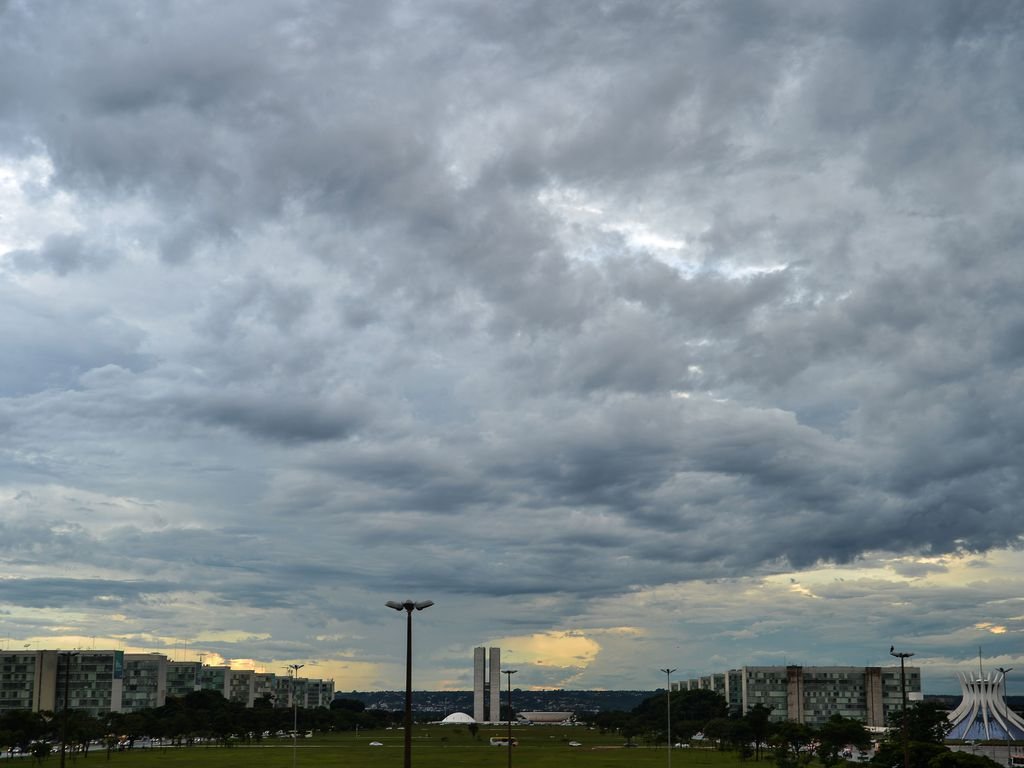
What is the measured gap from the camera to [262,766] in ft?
402

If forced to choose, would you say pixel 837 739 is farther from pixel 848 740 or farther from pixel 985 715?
pixel 985 715

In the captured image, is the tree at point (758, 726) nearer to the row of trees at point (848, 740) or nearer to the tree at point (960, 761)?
the row of trees at point (848, 740)

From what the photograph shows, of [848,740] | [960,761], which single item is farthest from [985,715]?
[960,761]

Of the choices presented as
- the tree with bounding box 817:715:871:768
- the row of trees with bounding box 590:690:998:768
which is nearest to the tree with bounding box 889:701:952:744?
the row of trees with bounding box 590:690:998:768

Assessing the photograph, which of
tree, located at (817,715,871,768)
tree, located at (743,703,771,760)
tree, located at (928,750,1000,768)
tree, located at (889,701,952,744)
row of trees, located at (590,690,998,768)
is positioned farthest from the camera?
tree, located at (743,703,771,760)

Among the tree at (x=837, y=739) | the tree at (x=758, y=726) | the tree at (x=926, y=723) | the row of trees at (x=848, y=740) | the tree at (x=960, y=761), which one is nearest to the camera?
the tree at (x=960, y=761)

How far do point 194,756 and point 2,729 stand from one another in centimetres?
2734

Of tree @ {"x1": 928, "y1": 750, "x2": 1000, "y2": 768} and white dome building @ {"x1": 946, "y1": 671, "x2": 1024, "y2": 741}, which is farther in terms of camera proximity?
white dome building @ {"x1": 946, "y1": 671, "x2": 1024, "y2": 741}

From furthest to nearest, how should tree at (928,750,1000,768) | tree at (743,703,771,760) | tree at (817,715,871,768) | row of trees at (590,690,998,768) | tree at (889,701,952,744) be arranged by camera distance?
tree at (743,703,771,760)
tree at (889,701,952,744)
tree at (817,715,871,768)
row of trees at (590,690,998,768)
tree at (928,750,1000,768)

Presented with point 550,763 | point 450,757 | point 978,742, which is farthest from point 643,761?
point 978,742

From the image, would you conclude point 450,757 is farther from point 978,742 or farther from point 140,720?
point 978,742

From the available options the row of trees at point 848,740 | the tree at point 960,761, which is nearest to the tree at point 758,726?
the row of trees at point 848,740

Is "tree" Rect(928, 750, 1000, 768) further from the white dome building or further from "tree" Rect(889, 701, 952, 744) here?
the white dome building

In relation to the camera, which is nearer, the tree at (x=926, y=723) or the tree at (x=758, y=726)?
the tree at (x=926, y=723)
